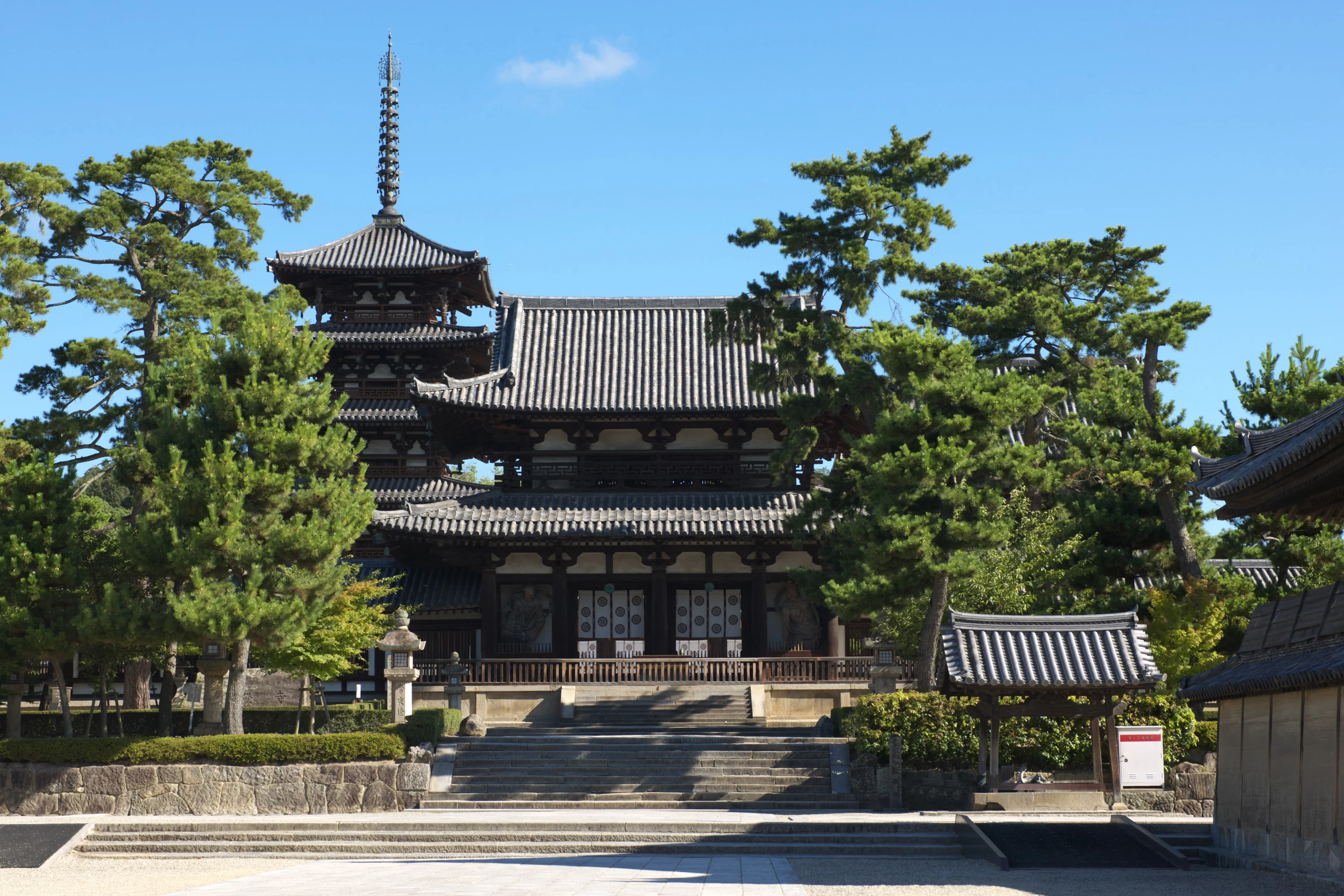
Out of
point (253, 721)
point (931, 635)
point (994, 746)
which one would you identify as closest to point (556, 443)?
point (253, 721)

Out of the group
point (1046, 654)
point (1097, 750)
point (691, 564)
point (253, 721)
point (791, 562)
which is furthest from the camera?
point (691, 564)

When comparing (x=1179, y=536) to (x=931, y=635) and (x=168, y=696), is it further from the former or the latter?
(x=168, y=696)

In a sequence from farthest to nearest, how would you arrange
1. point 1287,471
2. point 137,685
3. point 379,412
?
point 379,412, point 137,685, point 1287,471

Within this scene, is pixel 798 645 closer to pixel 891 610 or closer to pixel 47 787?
pixel 891 610

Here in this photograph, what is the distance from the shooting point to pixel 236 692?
2511cm

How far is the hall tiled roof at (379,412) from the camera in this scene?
39.2m

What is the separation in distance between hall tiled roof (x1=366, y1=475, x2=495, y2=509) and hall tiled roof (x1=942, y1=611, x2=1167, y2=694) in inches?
756

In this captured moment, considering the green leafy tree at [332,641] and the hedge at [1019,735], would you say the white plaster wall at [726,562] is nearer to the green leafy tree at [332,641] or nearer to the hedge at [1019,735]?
the green leafy tree at [332,641]

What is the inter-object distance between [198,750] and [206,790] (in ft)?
2.56

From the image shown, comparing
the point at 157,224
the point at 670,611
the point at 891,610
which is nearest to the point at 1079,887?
the point at 891,610

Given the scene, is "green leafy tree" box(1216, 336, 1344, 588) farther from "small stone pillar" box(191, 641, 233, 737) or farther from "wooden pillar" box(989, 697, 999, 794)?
"small stone pillar" box(191, 641, 233, 737)

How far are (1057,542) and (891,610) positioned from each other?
4.28 meters

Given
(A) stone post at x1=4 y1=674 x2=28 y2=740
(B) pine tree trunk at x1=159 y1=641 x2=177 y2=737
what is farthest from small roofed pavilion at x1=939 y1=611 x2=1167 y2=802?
(A) stone post at x1=4 y1=674 x2=28 y2=740

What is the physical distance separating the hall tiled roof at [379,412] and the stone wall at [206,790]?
16498 millimetres
